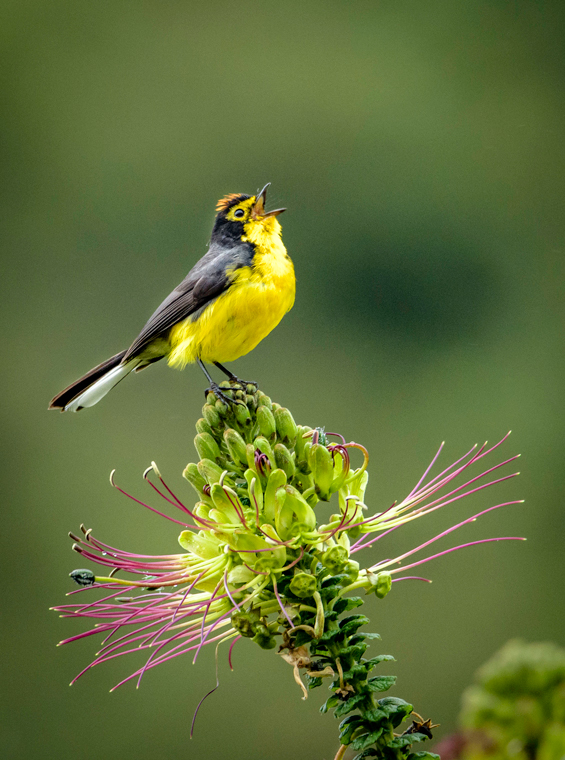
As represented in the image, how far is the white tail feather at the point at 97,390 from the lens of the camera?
2850 mm

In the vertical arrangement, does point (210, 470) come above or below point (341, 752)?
above

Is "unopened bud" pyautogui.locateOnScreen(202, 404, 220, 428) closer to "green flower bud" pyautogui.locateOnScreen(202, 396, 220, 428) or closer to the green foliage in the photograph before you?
"green flower bud" pyautogui.locateOnScreen(202, 396, 220, 428)

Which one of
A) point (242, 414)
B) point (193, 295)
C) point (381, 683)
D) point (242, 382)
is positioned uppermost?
point (193, 295)

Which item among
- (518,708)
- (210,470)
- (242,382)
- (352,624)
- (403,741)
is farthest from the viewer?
(242,382)

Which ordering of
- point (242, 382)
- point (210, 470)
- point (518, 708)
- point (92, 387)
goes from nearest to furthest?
point (518, 708) → point (210, 470) → point (242, 382) → point (92, 387)

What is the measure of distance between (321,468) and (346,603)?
0.29 meters

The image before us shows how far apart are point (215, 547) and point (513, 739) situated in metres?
0.80

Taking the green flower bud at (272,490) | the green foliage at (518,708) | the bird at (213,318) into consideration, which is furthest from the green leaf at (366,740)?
the bird at (213,318)

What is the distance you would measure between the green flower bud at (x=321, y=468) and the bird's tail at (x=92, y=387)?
4.17 feet

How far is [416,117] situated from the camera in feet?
40.5

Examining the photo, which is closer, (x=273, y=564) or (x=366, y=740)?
(x=366, y=740)

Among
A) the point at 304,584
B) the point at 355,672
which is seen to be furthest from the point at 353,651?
the point at 304,584

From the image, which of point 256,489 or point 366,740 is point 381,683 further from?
point 256,489

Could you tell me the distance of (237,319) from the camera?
293cm
